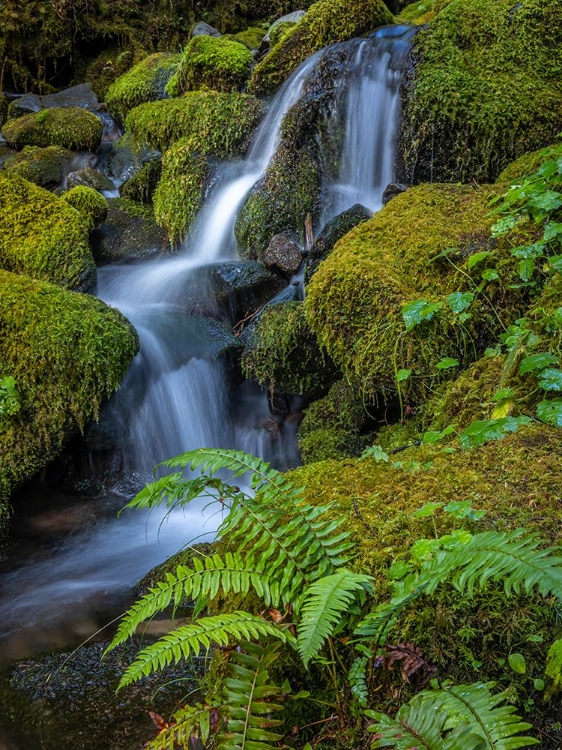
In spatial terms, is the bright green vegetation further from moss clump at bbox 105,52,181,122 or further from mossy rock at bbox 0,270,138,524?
moss clump at bbox 105,52,181,122

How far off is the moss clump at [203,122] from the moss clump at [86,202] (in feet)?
5.67

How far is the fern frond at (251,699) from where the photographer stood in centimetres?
142

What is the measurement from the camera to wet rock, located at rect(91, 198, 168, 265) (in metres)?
7.83

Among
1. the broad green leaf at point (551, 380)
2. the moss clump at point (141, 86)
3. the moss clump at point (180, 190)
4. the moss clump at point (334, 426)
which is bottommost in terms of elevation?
the moss clump at point (334, 426)

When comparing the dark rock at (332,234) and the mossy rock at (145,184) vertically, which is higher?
the mossy rock at (145,184)

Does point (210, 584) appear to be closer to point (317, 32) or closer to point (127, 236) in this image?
point (127, 236)

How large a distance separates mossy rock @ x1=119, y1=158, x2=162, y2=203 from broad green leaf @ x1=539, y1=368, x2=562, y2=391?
788 centimetres

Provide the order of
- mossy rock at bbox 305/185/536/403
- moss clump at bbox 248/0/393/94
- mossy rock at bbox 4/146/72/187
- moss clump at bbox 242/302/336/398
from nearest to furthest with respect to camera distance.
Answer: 1. mossy rock at bbox 305/185/536/403
2. moss clump at bbox 242/302/336/398
3. moss clump at bbox 248/0/393/94
4. mossy rock at bbox 4/146/72/187

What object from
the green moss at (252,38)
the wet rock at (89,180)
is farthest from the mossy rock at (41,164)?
the green moss at (252,38)

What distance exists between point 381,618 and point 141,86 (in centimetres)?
1158

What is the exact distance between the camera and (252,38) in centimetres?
1216

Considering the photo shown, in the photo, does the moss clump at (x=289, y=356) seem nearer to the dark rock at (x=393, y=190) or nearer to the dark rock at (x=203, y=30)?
the dark rock at (x=393, y=190)

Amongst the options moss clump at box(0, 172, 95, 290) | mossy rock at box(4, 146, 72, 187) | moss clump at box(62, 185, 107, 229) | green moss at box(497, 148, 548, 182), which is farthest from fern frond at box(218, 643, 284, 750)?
mossy rock at box(4, 146, 72, 187)

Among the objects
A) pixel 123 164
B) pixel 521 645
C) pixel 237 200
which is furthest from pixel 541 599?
pixel 123 164
